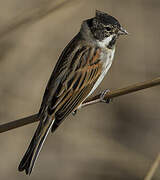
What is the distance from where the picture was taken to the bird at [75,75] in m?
4.35

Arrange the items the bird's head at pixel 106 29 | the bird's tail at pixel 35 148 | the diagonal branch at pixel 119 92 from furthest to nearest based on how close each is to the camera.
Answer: the bird's head at pixel 106 29 → the bird's tail at pixel 35 148 → the diagonal branch at pixel 119 92

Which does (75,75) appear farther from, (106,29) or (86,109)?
(86,109)

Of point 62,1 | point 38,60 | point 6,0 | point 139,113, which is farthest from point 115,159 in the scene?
point 6,0

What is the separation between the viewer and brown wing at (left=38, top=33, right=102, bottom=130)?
14.8 ft

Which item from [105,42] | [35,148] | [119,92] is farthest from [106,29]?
[35,148]

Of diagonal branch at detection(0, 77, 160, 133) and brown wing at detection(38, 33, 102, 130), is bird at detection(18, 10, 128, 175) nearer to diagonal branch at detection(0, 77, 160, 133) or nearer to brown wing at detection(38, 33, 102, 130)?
brown wing at detection(38, 33, 102, 130)

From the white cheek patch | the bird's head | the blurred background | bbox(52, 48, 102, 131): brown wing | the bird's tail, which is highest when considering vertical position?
the bird's head

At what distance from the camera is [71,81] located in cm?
468

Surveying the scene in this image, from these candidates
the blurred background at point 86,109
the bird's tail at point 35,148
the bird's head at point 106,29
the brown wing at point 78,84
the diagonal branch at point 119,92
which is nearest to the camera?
the diagonal branch at point 119,92

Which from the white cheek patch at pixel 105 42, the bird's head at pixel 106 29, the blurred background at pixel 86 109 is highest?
the bird's head at pixel 106 29

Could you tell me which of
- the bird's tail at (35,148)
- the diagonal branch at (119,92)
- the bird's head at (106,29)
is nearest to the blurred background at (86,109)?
the bird's head at (106,29)

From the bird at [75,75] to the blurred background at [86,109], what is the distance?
4.33 feet

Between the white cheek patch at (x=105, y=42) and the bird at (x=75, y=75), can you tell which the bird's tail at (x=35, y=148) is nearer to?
the bird at (x=75, y=75)

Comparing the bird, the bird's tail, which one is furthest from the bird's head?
the bird's tail
